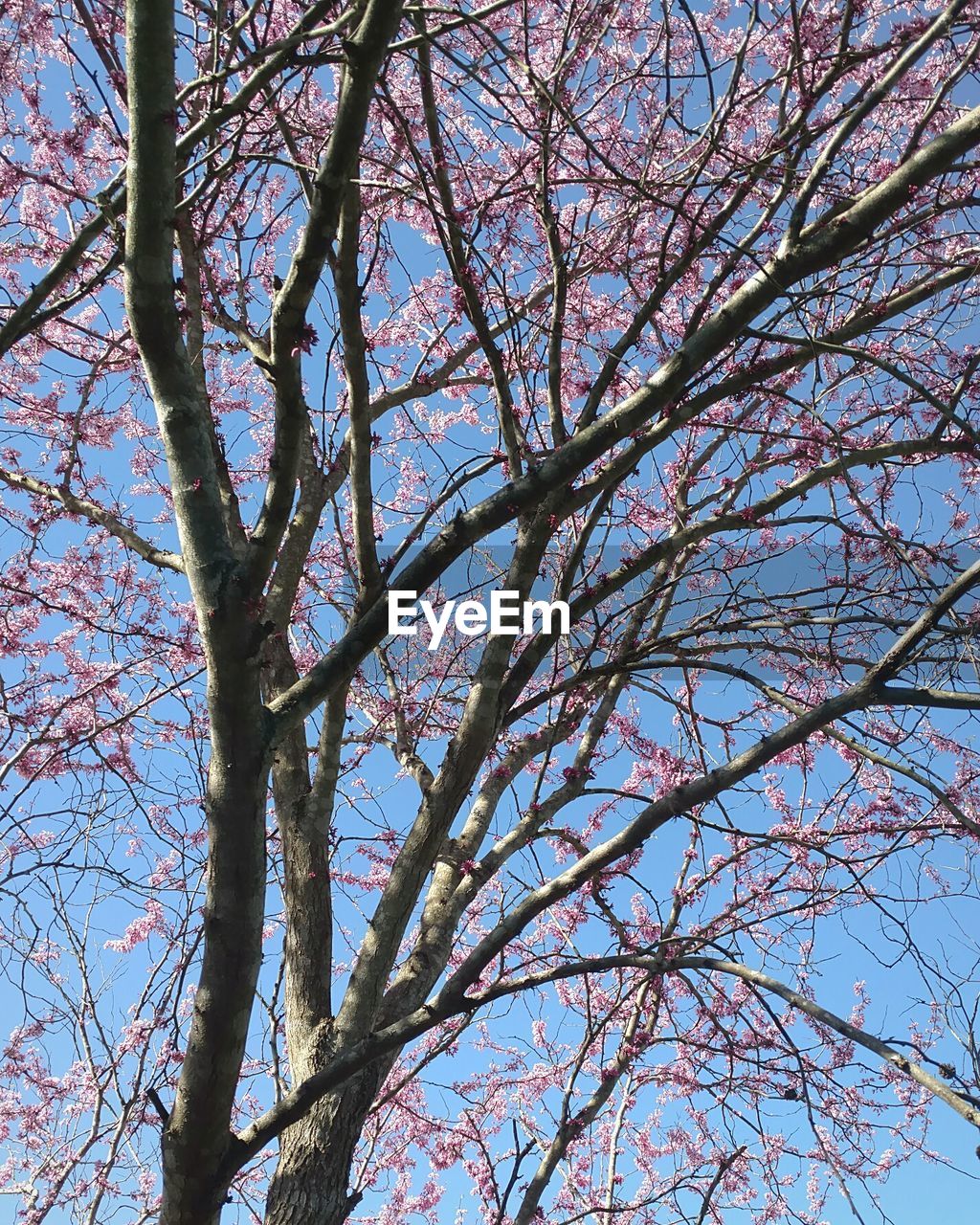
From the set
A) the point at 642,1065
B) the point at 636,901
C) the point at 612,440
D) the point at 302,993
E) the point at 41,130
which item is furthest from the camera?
the point at 636,901

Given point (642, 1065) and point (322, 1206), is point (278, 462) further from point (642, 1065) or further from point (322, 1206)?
point (642, 1065)

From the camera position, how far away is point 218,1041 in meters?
2.36

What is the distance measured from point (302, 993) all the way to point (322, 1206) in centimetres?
69

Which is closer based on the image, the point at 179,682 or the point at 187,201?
the point at 187,201

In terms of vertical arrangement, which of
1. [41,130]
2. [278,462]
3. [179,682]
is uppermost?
[41,130]

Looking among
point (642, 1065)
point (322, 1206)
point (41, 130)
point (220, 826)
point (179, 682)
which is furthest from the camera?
point (642, 1065)

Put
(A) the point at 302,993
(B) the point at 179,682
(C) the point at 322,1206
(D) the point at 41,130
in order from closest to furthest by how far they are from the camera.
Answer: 1. (C) the point at 322,1206
2. (A) the point at 302,993
3. (B) the point at 179,682
4. (D) the point at 41,130

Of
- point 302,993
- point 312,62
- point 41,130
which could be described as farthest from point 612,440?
point 41,130

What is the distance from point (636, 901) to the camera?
6941mm

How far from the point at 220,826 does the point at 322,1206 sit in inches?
53.3

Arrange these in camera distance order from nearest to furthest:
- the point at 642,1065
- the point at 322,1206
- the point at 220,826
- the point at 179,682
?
the point at 220,826 → the point at 322,1206 → the point at 179,682 → the point at 642,1065

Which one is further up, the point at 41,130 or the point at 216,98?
the point at 41,130

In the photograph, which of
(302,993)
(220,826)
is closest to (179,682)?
(302,993)

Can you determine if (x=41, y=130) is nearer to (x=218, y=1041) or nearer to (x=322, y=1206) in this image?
(x=218, y=1041)
